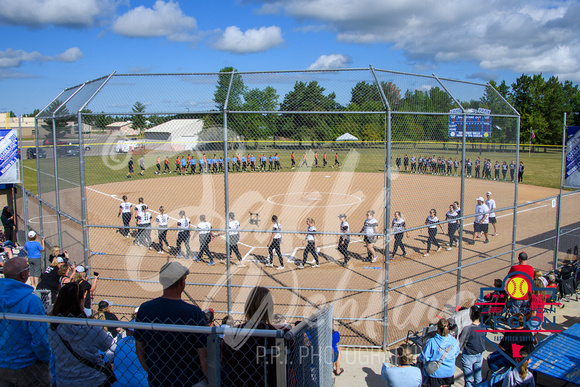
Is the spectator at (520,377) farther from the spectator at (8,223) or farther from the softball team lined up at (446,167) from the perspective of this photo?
the softball team lined up at (446,167)

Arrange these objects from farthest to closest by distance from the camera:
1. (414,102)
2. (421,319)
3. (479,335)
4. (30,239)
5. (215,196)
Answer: (215,196), (30,239), (421,319), (414,102), (479,335)

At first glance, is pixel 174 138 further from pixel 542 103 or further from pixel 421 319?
pixel 542 103

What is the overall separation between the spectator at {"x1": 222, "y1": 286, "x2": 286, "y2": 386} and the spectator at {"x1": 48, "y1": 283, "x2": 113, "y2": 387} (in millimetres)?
1324

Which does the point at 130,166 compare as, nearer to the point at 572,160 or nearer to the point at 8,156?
the point at 8,156

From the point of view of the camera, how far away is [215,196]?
23078 mm

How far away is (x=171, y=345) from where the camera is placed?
295 cm

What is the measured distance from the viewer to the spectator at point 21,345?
3.34 m

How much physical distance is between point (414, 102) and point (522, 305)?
13.3ft

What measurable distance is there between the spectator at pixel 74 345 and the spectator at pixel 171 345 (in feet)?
2.27

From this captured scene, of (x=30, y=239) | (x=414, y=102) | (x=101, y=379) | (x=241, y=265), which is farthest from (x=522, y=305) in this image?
(x=30, y=239)

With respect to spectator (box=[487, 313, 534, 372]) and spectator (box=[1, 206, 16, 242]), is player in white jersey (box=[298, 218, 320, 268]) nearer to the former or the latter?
spectator (box=[487, 313, 534, 372])

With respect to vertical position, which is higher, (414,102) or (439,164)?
(414,102)

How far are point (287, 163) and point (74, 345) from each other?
1718 cm

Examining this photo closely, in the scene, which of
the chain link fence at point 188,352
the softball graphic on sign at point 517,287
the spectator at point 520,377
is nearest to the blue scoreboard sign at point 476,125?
the softball graphic on sign at point 517,287
